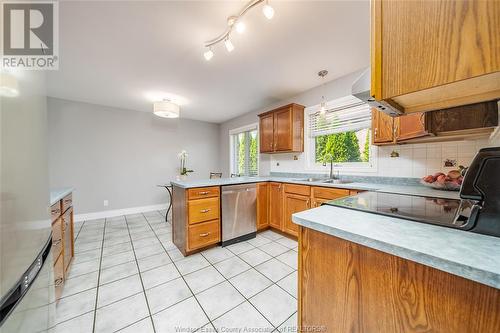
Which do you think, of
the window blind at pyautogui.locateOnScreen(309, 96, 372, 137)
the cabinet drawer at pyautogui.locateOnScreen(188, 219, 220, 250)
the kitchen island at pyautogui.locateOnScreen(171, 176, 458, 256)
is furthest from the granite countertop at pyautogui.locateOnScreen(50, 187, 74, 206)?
the window blind at pyautogui.locateOnScreen(309, 96, 372, 137)

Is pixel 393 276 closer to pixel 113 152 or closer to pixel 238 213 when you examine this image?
pixel 238 213

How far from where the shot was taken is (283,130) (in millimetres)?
3156

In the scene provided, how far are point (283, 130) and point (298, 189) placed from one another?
114cm

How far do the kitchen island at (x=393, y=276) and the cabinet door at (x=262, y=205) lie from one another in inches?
80.6

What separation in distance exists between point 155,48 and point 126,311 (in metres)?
2.49

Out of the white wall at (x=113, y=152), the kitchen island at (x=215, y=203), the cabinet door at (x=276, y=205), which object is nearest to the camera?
the kitchen island at (x=215, y=203)

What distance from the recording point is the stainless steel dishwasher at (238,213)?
2.49 metres

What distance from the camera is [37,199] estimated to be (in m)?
0.77

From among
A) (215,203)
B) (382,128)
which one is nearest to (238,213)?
(215,203)

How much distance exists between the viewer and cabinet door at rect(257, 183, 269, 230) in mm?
2875

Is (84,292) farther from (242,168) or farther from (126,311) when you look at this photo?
(242,168)
